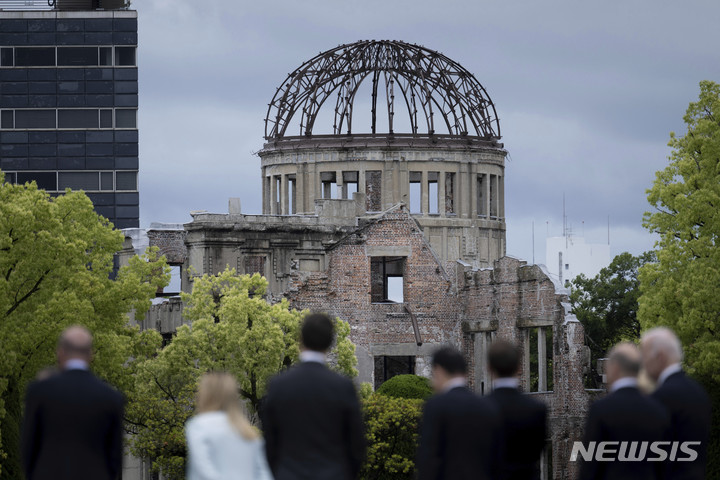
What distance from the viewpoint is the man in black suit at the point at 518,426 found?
13.7 metres

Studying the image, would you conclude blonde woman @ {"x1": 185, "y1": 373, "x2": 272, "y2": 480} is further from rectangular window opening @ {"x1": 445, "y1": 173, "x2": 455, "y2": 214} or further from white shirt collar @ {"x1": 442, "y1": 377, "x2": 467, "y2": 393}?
rectangular window opening @ {"x1": 445, "y1": 173, "x2": 455, "y2": 214}

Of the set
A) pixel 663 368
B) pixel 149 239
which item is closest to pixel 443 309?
pixel 149 239

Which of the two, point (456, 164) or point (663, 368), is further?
point (456, 164)

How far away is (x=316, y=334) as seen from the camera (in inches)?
480

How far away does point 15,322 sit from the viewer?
38312mm

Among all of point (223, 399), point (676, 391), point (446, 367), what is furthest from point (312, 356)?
point (676, 391)

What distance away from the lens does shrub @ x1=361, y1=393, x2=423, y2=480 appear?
1592 inches

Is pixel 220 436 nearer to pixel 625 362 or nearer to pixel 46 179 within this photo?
pixel 625 362

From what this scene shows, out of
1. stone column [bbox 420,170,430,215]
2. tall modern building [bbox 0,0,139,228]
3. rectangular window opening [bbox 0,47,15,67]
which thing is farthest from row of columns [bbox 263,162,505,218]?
rectangular window opening [bbox 0,47,15,67]

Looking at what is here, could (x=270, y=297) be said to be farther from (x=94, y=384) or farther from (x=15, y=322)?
(x=94, y=384)

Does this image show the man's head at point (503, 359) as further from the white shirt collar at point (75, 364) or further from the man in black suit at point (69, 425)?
the white shirt collar at point (75, 364)

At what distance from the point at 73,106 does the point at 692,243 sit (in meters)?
62.0

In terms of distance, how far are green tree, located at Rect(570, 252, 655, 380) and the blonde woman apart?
191ft

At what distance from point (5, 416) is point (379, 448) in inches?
394
